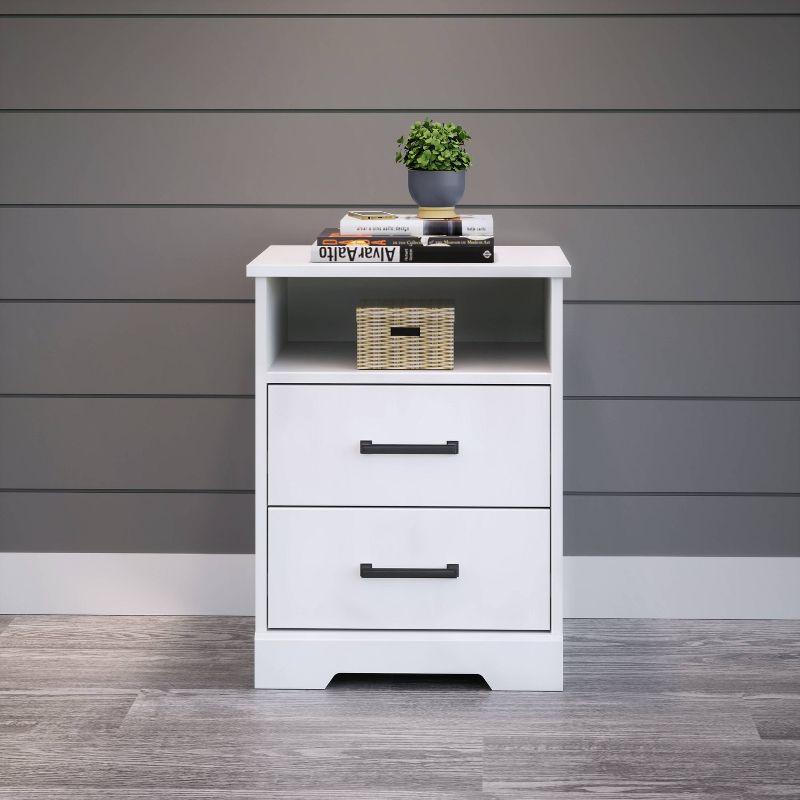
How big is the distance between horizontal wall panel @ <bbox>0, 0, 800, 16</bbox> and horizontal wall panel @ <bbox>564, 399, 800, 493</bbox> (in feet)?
2.80

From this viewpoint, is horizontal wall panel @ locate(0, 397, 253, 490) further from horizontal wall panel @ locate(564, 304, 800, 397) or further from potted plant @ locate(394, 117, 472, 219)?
horizontal wall panel @ locate(564, 304, 800, 397)

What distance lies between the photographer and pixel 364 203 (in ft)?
7.99

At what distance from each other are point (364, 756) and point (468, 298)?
106cm

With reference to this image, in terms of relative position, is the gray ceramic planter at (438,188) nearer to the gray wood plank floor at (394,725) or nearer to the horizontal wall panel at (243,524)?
the horizontal wall panel at (243,524)

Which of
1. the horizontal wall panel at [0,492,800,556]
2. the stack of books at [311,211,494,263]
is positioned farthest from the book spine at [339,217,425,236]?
the horizontal wall panel at [0,492,800,556]

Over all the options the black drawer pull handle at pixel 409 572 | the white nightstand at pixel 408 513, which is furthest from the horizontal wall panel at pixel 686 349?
the black drawer pull handle at pixel 409 572

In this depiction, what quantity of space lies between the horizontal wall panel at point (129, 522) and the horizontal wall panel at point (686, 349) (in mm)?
852

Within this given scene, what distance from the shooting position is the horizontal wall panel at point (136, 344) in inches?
97.4

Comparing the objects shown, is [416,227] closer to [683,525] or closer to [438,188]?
[438,188]

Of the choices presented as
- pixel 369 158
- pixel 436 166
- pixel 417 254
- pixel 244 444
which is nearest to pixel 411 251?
pixel 417 254

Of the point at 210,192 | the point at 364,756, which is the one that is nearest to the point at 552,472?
the point at 364,756

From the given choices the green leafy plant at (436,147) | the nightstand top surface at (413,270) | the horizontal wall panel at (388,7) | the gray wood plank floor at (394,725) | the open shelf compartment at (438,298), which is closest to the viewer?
the gray wood plank floor at (394,725)

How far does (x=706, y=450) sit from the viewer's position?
2.48 metres

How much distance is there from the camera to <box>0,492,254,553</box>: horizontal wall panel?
2520mm
